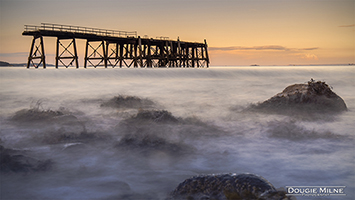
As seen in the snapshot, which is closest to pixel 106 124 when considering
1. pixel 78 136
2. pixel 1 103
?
pixel 78 136

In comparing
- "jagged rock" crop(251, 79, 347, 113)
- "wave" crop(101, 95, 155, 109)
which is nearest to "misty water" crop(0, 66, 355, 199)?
"wave" crop(101, 95, 155, 109)

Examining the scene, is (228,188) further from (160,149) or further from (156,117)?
(156,117)

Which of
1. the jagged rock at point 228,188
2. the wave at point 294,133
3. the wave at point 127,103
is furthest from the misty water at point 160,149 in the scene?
the jagged rock at point 228,188

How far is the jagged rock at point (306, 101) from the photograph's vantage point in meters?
9.91

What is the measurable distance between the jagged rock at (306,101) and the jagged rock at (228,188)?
675 centimetres

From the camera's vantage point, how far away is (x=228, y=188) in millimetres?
3629

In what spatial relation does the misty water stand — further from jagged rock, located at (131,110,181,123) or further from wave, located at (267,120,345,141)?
jagged rock, located at (131,110,181,123)

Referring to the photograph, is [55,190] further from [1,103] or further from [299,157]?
[1,103]

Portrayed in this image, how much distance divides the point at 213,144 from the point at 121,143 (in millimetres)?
2147

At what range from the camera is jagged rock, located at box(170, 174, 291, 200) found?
11.4 ft

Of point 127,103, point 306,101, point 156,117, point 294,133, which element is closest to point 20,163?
point 156,117

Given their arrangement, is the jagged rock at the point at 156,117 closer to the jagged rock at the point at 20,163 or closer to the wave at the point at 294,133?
the wave at the point at 294,133

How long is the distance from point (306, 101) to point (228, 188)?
7.75 meters

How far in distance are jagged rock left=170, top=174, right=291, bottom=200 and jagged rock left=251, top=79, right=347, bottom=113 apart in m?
6.75
